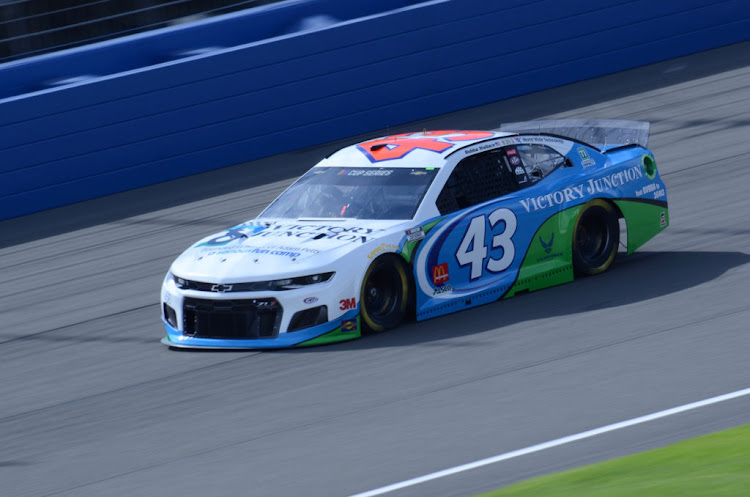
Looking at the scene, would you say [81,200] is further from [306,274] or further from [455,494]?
[455,494]

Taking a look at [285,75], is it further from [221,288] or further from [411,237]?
[221,288]

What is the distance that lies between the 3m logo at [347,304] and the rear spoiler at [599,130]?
2.89m

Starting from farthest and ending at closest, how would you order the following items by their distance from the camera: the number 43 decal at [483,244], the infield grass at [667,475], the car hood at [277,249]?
the number 43 decal at [483,244], the car hood at [277,249], the infield grass at [667,475]

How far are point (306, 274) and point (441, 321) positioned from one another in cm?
121

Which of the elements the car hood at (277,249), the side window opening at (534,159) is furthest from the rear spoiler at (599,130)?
the car hood at (277,249)

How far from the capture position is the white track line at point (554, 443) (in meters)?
5.82

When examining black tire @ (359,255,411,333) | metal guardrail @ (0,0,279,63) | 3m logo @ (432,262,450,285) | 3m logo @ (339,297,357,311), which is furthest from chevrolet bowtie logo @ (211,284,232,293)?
metal guardrail @ (0,0,279,63)

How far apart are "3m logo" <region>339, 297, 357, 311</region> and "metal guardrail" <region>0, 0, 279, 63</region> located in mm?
10428

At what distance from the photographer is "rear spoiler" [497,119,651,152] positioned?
35.5 ft

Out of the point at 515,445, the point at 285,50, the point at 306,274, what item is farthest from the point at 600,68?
the point at 515,445

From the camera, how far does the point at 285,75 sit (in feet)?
58.7

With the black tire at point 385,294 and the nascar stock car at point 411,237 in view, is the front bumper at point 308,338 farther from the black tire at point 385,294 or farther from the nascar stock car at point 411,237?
the black tire at point 385,294

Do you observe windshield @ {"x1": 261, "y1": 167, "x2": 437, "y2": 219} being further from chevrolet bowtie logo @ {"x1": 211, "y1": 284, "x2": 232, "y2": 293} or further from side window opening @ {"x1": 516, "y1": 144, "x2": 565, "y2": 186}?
chevrolet bowtie logo @ {"x1": 211, "y1": 284, "x2": 232, "y2": 293}

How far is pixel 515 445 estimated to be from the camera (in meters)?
6.24
